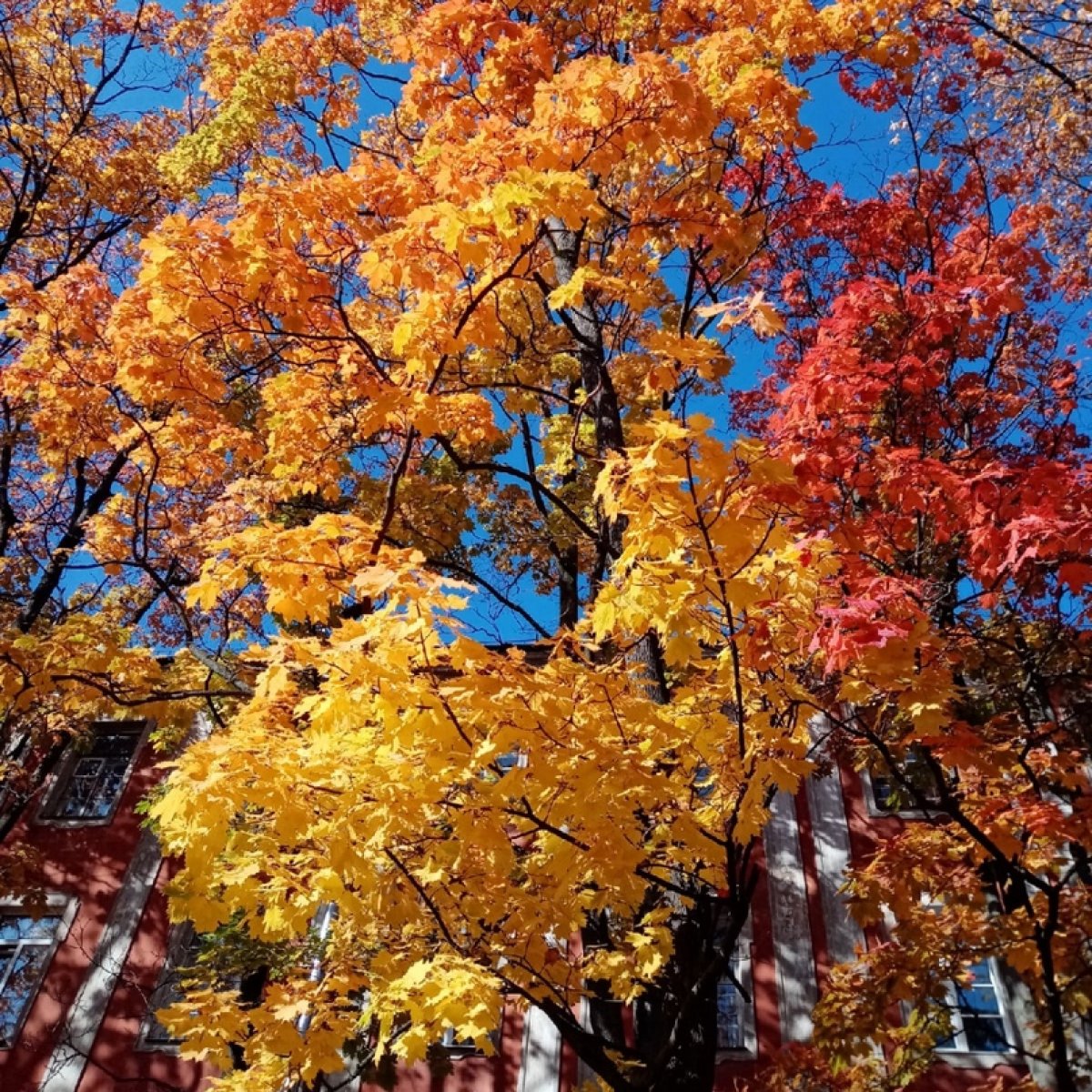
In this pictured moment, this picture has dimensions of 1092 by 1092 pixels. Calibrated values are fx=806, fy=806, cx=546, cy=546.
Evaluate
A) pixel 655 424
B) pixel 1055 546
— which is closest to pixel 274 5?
pixel 655 424

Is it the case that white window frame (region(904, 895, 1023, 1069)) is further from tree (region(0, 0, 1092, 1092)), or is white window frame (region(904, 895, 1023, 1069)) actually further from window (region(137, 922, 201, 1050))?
window (region(137, 922, 201, 1050))

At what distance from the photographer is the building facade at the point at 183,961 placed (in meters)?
11.1

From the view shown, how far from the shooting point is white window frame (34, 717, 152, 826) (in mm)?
14039

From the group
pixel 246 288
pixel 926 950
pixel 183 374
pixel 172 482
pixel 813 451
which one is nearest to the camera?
pixel 246 288

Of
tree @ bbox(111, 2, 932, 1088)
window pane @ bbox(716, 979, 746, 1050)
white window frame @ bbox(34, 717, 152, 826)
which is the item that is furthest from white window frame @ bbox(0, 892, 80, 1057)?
window pane @ bbox(716, 979, 746, 1050)

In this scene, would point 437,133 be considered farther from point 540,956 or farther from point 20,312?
point 540,956

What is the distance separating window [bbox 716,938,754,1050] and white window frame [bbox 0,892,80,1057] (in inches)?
406

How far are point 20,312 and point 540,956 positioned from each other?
8005mm

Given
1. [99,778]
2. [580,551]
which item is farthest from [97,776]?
[580,551]

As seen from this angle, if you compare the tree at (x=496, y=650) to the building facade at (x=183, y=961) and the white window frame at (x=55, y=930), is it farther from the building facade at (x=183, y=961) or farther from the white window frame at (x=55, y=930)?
the white window frame at (x=55, y=930)

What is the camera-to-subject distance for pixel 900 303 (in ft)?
22.9

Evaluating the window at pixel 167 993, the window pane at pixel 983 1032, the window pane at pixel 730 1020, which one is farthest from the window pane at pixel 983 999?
the window at pixel 167 993

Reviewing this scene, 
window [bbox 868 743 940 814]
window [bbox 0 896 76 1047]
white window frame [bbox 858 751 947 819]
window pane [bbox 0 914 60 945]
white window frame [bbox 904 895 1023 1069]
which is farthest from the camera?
window pane [bbox 0 914 60 945]

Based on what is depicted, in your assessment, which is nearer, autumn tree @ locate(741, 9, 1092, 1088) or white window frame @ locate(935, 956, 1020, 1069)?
autumn tree @ locate(741, 9, 1092, 1088)
